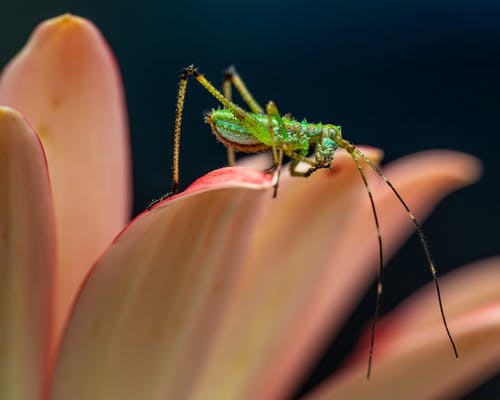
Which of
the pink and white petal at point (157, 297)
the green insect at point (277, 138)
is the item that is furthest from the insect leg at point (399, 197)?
the pink and white petal at point (157, 297)

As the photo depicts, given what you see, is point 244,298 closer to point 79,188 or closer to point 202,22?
point 79,188

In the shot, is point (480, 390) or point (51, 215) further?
Result: point (480, 390)

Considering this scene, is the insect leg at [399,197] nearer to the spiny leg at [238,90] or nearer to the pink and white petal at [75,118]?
the spiny leg at [238,90]

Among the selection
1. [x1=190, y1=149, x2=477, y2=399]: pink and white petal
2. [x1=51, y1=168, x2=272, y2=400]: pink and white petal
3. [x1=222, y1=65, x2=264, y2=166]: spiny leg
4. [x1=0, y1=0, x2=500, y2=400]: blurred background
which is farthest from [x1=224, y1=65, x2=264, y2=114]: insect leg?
[x1=0, y1=0, x2=500, y2=400]: blurred background

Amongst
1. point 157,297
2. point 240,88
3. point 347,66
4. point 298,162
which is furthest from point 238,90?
point 347,66

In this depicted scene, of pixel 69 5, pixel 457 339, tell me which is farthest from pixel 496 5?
pixel 457 339

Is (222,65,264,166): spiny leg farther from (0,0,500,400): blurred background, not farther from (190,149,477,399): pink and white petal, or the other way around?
(0,0,500,400): blurred background

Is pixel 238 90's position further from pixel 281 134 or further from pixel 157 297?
pixel 157 297
